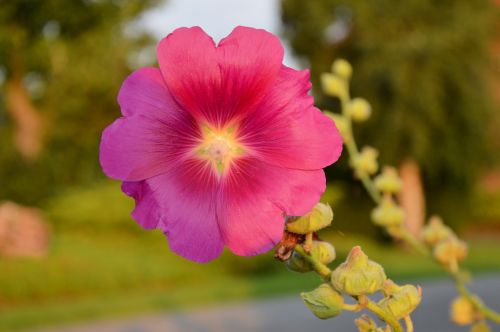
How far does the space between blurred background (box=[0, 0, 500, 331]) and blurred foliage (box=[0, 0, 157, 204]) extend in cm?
4

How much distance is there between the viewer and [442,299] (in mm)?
7727

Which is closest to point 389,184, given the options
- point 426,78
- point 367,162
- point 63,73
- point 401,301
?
point 367,162

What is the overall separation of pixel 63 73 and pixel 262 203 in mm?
18679

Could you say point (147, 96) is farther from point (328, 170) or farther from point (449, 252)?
point (328, 170)

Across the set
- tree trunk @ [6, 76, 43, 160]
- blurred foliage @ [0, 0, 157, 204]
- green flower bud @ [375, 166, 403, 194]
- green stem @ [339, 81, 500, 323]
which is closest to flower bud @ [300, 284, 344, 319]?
green stem @ [339, 81, 500, 323]

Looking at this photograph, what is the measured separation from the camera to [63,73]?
60.3 ft

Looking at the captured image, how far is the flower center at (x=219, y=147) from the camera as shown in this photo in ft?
1.47

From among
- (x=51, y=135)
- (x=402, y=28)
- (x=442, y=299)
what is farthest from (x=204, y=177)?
(x=51, y=135)

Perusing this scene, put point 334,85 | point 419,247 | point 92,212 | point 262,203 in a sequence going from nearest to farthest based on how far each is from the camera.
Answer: point 262,203
point 419,247
point 334,85
point 92,212

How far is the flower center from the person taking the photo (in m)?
0.45

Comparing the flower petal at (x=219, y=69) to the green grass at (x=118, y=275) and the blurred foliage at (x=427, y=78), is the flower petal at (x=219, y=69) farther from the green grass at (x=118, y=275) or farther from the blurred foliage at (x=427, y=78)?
the blurred foliage at (x=427, y=78)

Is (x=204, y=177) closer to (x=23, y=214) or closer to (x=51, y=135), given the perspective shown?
(x=23, y=214)

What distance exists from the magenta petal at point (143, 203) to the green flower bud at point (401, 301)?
0.16 m

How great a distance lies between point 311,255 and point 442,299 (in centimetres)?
764
